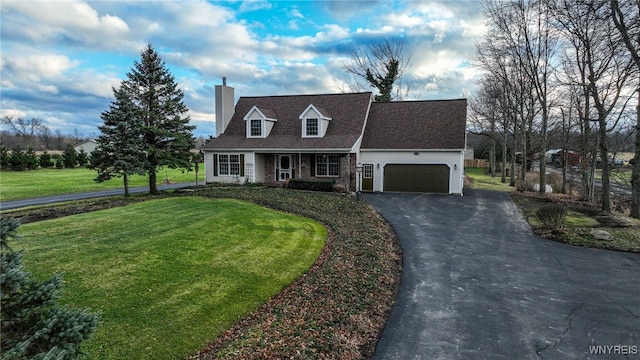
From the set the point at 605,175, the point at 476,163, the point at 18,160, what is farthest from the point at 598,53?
the point at 18,160

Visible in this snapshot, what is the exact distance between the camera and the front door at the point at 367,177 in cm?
2512

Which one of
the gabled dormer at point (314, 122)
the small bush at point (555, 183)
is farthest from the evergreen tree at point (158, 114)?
the small bush at point (555, 183)

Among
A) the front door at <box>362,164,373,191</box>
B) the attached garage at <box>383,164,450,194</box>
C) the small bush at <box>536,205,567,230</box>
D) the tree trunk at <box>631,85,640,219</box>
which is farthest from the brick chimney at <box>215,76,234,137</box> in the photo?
the tree trunk at <box>631,85,640,219</box>

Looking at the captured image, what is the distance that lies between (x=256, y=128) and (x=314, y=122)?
182 inches

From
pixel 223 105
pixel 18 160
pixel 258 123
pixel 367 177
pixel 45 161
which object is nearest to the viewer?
pixel 367 177

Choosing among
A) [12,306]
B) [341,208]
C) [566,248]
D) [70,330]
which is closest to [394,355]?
[70,330]

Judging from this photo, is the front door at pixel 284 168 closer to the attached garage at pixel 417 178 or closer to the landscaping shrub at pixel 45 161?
the attached garage at pixel 417 178

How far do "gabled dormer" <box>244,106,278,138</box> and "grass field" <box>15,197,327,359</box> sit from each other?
14.2 meters

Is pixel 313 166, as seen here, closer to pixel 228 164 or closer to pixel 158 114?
pixel 228 164

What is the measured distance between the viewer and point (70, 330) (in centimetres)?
323

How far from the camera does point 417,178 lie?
24.3m

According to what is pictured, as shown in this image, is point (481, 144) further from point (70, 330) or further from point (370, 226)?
point (70, 330)

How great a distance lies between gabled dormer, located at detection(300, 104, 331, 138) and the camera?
2572cm

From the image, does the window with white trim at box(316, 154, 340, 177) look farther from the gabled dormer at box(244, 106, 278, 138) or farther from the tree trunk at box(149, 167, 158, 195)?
the tree trunk at box(149, 167, 158, 195)
